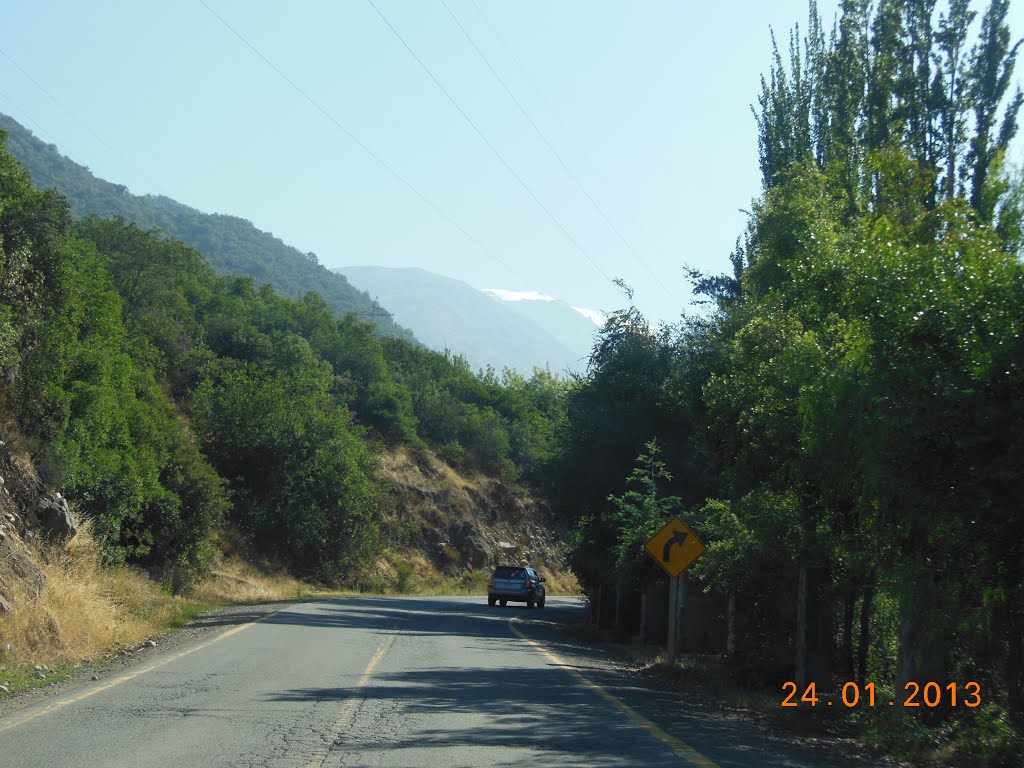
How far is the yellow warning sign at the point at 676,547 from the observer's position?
19.5 meters

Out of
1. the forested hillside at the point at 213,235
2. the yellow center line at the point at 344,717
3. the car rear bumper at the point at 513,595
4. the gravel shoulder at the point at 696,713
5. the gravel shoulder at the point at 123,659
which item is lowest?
the gravel shoulder at the point at 123,659

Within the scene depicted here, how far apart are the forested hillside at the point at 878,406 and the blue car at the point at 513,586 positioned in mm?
16969

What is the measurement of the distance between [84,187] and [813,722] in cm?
15333

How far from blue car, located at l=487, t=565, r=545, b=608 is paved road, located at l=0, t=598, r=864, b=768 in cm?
2357

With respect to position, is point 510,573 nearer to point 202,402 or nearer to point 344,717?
point 202,402

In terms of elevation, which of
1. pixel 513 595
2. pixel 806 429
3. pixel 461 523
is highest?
pixel 461 523

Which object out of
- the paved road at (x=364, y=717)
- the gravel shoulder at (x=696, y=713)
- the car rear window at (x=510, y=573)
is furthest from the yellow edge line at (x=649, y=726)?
the car rear window at (x=510, y=573)

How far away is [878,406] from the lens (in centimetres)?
996

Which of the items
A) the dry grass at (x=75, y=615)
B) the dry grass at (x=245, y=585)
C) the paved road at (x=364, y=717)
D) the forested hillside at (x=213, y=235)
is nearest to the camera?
the paved road at (x=364, y=717)

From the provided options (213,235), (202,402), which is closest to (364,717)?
(202,402)

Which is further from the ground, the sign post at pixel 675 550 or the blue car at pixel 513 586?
the sign post at pixel 675 550

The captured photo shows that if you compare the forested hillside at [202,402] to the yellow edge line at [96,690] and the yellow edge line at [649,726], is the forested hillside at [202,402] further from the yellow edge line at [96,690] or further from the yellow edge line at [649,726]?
the yellow edge line at [649,726]

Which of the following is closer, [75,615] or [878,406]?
[878,406]

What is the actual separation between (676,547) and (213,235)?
166 m
